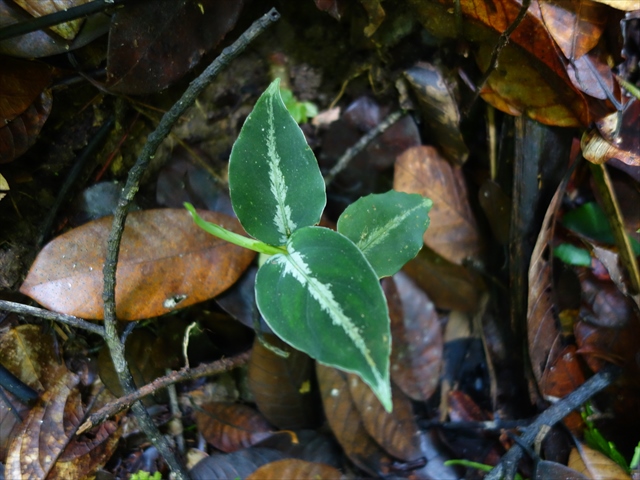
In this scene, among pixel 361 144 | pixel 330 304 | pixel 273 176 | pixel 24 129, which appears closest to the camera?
pixel 330 304

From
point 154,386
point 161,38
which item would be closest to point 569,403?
point 154,386

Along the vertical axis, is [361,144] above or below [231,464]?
above

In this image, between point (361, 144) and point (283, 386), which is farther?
point (361, 144)

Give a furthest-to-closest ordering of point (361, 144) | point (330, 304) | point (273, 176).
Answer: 1. point (361, 144)
2. point (273, 176)
3. point (330, 304)

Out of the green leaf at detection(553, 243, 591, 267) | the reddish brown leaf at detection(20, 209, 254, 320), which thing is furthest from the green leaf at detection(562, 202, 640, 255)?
the reddish brown leaf at detection(20, 209, 254, 320)

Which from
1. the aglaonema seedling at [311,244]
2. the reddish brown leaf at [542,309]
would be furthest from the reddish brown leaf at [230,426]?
the reddish brown leaf at [542,309]

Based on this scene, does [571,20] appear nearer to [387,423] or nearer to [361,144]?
[361,144]
